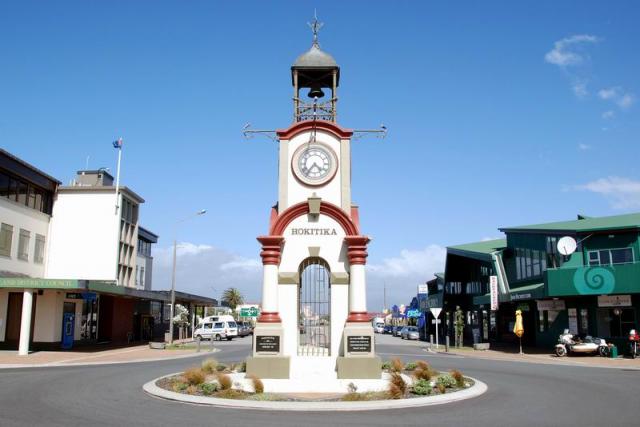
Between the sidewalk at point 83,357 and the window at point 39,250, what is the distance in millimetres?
6986

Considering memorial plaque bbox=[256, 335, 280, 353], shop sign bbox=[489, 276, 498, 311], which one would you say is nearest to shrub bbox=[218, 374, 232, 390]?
memorial plaque bbox=[256, 335, 280, 353]

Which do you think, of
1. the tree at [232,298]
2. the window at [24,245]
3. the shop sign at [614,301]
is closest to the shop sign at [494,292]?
the shop sign at [614,301]

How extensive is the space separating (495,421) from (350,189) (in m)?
9.53

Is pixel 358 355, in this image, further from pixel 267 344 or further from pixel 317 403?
pixel 317 403

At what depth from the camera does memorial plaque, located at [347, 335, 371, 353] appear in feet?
58.6

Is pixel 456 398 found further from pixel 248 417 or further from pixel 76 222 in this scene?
pixel 76 222

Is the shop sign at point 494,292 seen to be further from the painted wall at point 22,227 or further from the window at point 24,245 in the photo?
the window at point 24,245

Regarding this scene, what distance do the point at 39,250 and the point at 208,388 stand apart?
1120 inches

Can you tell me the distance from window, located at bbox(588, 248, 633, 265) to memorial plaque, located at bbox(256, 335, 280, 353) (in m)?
23.6

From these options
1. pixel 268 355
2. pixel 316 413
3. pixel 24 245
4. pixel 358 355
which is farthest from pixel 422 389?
pixel 24 245

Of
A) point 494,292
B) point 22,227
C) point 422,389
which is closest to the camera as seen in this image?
point 422,389

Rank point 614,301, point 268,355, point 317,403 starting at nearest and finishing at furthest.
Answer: point 317,403 → point 268,355 → point 614,301

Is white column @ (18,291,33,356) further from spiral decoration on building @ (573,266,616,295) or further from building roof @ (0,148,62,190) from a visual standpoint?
spiral decoration on building @ (573,266,616,295)

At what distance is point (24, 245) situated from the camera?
36688mm
